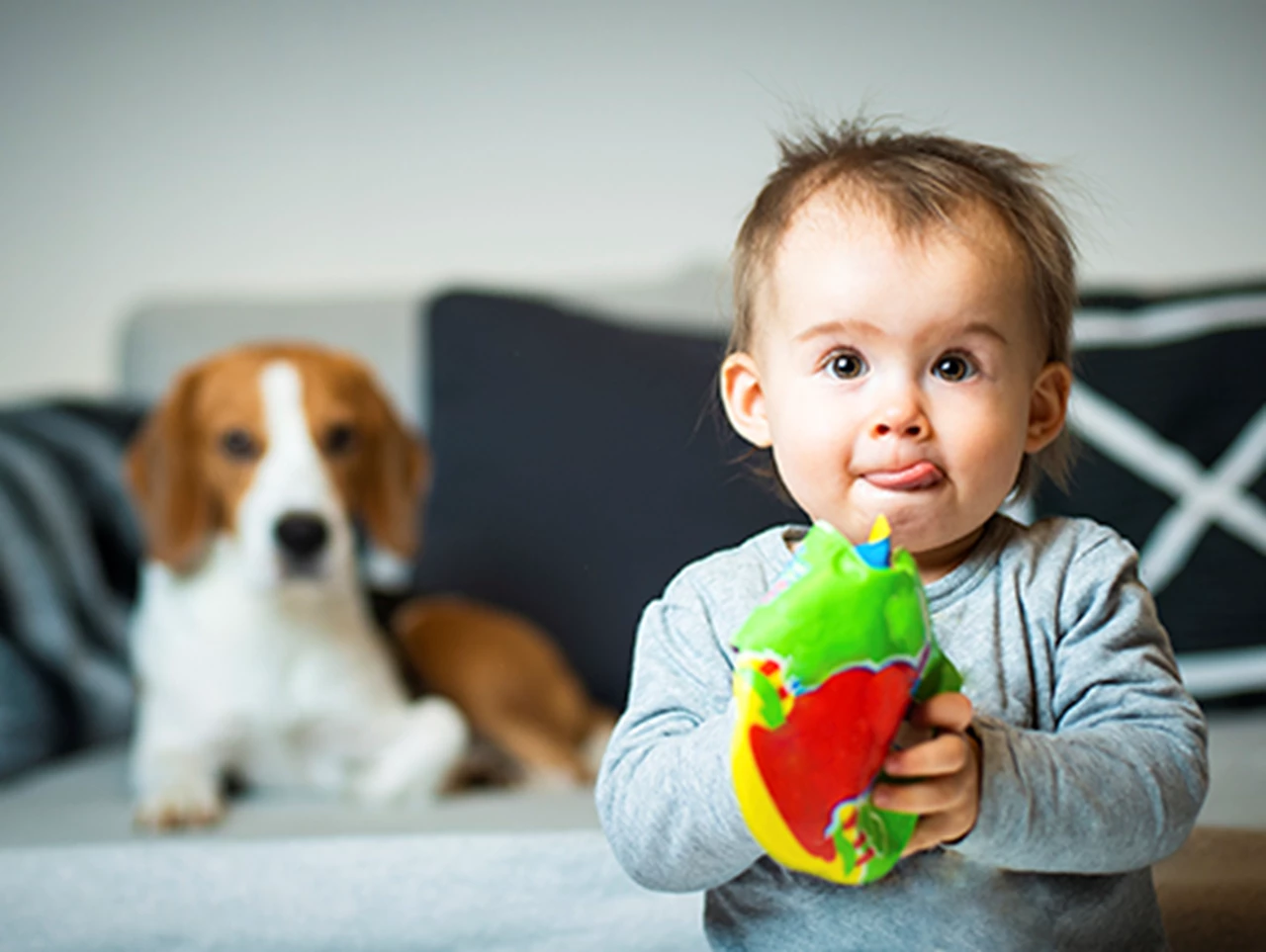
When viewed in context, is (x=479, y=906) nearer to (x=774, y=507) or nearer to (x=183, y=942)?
(x=183, y=942)

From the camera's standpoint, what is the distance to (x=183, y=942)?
0.79 m

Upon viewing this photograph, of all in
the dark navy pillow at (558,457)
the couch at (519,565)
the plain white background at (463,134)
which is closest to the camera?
the couch at (519,565)

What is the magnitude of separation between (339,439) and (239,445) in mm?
78

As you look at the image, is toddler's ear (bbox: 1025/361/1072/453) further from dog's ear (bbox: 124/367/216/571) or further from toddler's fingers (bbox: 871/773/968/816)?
dog's ear (bbox: 124/367/216/571)

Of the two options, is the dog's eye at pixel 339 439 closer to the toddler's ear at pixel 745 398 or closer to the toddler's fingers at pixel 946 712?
the toddler's ear at pixel 745 398

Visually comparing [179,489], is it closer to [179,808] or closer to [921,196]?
[179,808]

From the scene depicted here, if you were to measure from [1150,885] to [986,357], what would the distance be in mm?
239

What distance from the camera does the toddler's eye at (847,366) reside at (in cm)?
48

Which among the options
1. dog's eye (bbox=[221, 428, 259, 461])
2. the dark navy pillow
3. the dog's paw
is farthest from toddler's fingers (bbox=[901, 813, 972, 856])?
dog's eye (bbox=[221, 428, 259, 461])

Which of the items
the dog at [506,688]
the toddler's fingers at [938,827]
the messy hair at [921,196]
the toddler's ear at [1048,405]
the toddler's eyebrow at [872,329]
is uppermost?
the messy hair at [921,196]

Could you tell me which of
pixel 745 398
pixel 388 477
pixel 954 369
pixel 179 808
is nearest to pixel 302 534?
pixel 388 477

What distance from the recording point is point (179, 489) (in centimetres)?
105

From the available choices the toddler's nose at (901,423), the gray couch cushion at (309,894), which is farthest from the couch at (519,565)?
the toddler's nose at (901,423)

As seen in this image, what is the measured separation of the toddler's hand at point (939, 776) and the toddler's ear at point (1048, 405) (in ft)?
0.48
